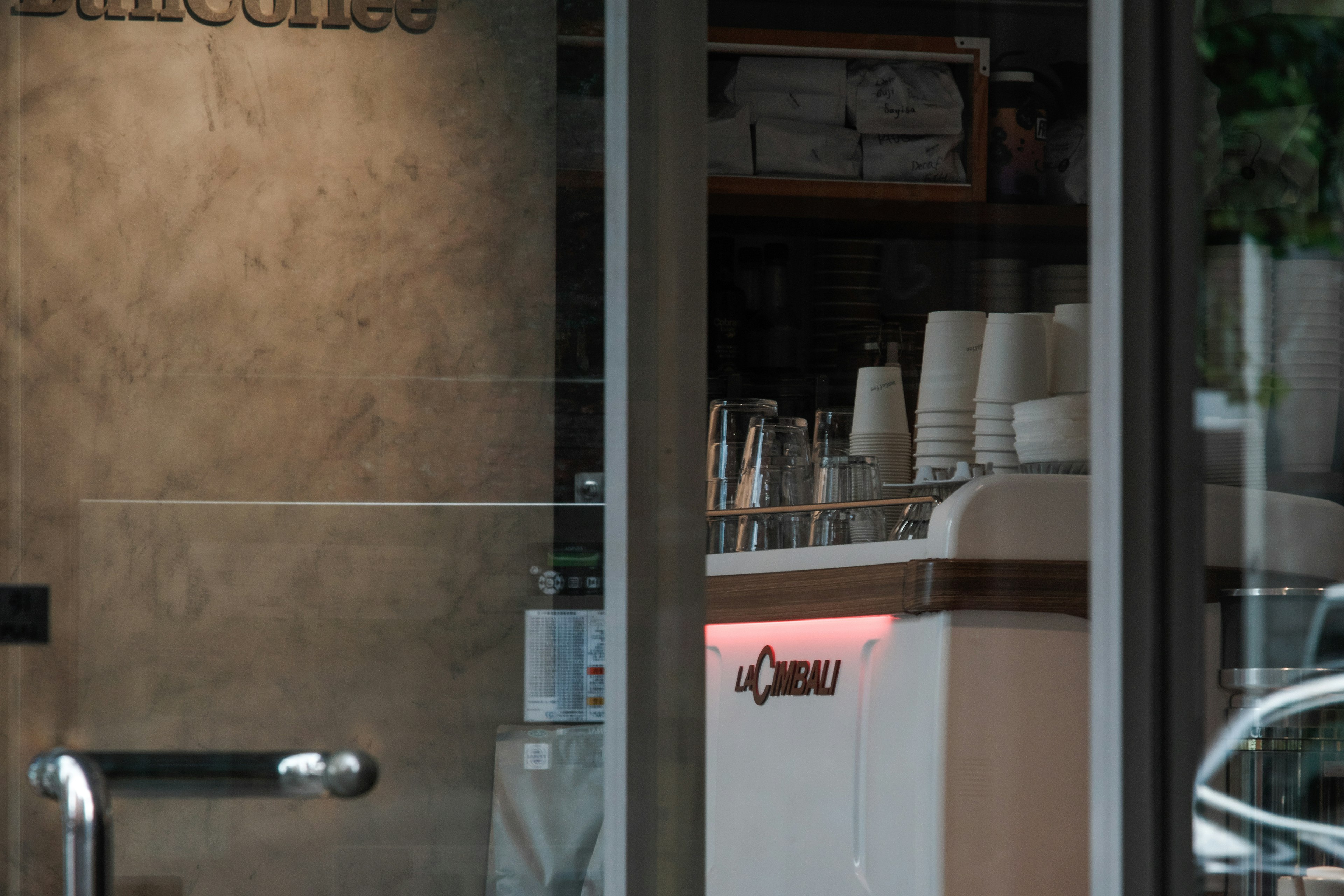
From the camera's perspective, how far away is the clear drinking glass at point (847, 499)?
1440mm

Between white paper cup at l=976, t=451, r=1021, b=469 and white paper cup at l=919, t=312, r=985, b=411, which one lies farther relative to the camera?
white paper cup at l=919, t=312, r=985, b=411

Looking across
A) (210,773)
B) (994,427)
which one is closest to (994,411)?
(994,427)

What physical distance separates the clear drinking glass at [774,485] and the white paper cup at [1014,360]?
0.25 metres

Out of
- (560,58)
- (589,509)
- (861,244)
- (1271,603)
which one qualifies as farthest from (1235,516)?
(861,244)

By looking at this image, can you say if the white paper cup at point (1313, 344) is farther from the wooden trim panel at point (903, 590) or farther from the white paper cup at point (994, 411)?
the white paper cup at point (994, 411)

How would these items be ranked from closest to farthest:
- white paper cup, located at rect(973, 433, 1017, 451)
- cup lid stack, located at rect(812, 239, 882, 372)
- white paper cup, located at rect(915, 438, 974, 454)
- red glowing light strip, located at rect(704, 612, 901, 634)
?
1. red glowing light strip, located at rect(704, 612, 901, 634)
2. white paper cup, located at rect(973, 433, 1017, 451)
3. white paper cup, located at rect(915, 438, 974, 454)
4. cup lid stack, located at rect(812, 239, 882, 372)

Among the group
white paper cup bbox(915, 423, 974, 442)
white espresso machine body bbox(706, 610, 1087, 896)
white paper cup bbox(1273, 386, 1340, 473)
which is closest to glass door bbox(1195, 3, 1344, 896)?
white paper cup bbox(1273, 386, 1340, 473)

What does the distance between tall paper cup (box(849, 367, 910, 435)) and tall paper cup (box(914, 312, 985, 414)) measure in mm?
75

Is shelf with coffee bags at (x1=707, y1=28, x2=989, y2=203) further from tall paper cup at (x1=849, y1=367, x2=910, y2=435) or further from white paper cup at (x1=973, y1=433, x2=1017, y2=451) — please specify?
white paper cup at (x1=973, y1=433, x2=1017, y2=451)

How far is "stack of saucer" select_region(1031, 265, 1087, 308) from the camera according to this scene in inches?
60.4

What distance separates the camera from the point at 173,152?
88 cm

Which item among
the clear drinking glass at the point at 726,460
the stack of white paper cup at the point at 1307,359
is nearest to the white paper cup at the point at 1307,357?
the stack of white paper cup at the point at 1307,359

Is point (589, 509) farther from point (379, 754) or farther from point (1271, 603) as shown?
point (1271, 603)

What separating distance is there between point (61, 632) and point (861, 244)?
1.35m
